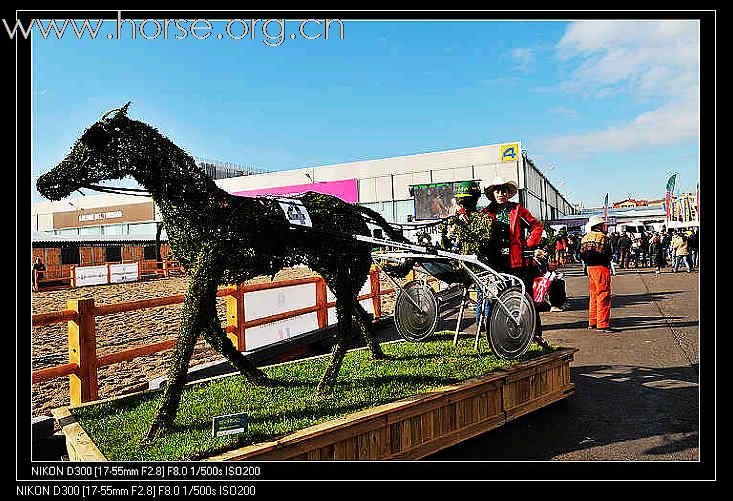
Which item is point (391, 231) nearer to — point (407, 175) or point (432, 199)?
point (432, 199)

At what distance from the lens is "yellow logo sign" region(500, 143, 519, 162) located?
22.2 metres

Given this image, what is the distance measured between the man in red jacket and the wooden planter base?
3.61ft

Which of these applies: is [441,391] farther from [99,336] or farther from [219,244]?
[99,336]

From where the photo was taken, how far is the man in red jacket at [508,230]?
5707 millimetres

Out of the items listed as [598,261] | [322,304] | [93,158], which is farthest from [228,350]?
[598,261]

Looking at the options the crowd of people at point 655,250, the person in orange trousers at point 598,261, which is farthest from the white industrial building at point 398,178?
the person in orange trousers at point 598,261

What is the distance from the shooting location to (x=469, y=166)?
85.2 ft

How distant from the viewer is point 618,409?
16.4ft

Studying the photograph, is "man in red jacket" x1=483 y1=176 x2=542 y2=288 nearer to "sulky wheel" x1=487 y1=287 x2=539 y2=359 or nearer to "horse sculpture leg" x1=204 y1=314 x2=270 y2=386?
"sulky wheel" x1=487 y1=287 x2=539 y2=359

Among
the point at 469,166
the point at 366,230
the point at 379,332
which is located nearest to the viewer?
the point at 366,230

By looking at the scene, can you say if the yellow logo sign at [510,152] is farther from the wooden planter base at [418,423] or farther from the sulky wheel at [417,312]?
the wooden planter base at [418,423]

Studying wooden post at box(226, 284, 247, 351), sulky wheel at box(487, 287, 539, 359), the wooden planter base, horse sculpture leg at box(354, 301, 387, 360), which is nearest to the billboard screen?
wooden post at box(226, 284, 247, 351)
